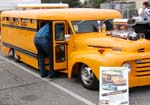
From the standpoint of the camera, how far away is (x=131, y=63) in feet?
26.0

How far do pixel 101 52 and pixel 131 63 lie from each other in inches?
25.8

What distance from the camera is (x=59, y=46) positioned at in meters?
9.48

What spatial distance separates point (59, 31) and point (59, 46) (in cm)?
36

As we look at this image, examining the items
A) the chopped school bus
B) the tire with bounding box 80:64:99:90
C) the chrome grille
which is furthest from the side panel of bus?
the chrome grille

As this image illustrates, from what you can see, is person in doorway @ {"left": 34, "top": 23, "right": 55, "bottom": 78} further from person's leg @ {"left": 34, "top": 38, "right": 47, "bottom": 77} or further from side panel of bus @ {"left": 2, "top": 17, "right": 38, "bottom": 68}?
side panel of bus @ {"left": 2, "top": 17, "right": 38, "bottom": 68}

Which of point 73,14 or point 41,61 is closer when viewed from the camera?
point 73,14

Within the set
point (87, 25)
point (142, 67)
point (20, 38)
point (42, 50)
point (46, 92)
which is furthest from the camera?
point (20, 38)

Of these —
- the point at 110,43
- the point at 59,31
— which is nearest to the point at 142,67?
the point at 110,43

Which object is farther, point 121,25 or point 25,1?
point 25,1

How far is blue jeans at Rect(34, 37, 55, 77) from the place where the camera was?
9.48 m

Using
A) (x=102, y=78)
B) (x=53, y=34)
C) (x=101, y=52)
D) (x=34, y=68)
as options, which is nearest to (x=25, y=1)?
(x=34, y=68)

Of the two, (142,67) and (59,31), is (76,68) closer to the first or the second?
(59,31)

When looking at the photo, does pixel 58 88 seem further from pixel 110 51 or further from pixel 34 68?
pixel 34 68

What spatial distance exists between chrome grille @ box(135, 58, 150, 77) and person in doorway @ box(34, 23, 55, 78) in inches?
96.0
